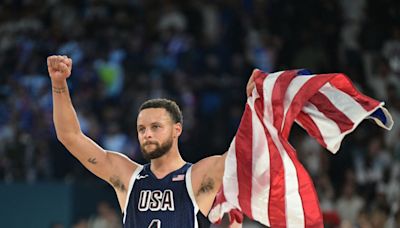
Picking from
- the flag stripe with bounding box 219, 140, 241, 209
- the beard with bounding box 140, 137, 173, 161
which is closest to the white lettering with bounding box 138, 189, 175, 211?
the beard with bounding box 140, 137, 173, 161

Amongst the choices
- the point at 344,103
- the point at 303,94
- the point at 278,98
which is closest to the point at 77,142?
the point at 278,98

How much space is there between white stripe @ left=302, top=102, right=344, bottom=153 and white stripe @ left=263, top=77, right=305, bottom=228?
26cm

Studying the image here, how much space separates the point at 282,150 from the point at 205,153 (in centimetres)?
754

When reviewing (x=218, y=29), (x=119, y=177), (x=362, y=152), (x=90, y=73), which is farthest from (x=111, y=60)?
(x=119, y=177)

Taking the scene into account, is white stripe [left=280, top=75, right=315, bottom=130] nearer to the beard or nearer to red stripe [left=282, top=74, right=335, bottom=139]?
red stripe [left=282, top=74, right=335, bottom=139]

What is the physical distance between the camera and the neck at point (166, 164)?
667 centimetres

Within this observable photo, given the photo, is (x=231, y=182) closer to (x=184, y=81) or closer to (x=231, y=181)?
(x=231, y=181)

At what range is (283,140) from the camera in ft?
21.6

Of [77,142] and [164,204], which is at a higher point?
[77,142]

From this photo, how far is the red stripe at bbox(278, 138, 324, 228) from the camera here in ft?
21.2

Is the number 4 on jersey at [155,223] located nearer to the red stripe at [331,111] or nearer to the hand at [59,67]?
the hand at [59,67]

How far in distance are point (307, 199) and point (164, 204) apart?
896 millimetres

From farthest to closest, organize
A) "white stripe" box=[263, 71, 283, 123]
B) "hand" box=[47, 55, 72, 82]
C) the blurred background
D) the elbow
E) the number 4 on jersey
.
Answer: the blurred background
the elbow
"hand" box=[47, 55, 72, 82]
"white stripe" box=[263, 71, 283, 123]
the number 4 on jersey

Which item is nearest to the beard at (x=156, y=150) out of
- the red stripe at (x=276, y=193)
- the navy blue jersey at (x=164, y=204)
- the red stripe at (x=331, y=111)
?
the navy blue jersey at (x=164, y=204)
